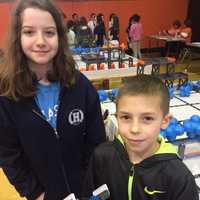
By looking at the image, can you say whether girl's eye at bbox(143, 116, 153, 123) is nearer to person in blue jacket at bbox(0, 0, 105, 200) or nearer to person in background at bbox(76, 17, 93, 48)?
person in blue jacket at bbox(0, 0, 105, 200)

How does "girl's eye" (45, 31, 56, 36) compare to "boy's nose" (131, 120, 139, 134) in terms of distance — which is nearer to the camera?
"boy's nose" (131, 120, 139, 134)

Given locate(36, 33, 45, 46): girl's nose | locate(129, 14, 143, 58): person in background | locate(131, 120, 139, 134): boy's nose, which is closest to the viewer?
locate(131, 120, 139, 134): boy's nose

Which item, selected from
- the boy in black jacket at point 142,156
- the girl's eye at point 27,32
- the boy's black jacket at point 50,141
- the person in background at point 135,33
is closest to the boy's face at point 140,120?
the boy in black jacket at point 142,156

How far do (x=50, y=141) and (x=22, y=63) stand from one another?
0.33 m

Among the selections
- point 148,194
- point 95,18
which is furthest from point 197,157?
point 95,18

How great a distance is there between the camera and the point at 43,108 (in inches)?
49.5

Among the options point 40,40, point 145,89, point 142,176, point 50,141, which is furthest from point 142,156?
point 40,40

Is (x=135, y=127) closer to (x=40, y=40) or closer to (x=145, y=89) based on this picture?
(x=145, y=89)

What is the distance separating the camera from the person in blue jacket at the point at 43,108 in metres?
1.17

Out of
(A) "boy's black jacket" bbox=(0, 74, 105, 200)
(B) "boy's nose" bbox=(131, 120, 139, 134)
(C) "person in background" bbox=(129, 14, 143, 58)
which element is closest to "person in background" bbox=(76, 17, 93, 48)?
(C) "person in background" bbox=(129, 14, 143, 58)

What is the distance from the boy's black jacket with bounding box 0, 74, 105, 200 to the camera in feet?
4.02

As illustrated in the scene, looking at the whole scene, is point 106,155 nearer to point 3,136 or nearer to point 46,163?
point 46,163

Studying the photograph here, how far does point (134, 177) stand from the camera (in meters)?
1.05

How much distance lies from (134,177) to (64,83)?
47 cm
